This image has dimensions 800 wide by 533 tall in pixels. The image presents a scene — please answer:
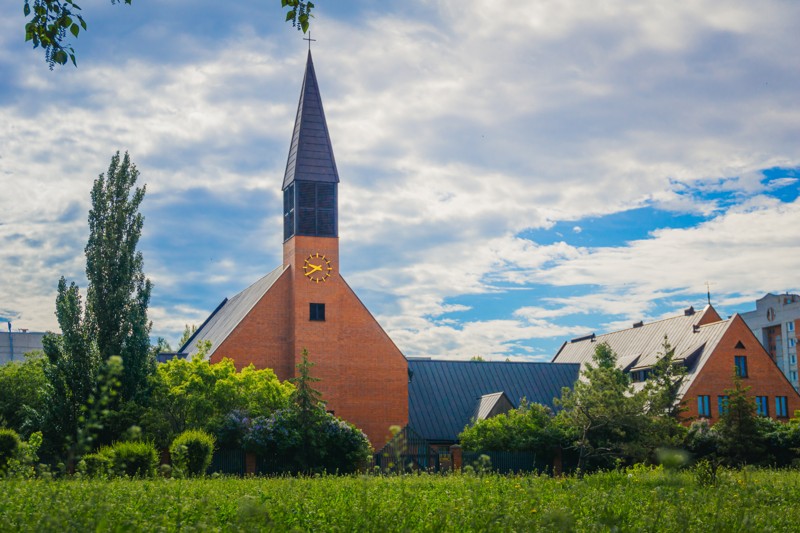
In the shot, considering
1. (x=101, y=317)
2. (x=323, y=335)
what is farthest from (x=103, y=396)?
(x=323, y=335)

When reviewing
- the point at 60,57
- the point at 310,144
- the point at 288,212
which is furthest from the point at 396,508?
Answer: the point at 288,212

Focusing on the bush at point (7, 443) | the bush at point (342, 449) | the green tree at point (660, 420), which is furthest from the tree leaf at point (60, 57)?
the green tree at point (660, 420)

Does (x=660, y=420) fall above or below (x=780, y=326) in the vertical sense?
below

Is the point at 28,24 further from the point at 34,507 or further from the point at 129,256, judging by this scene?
the point at 129,256

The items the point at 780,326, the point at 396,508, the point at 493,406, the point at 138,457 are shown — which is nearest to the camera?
the point at 396,508

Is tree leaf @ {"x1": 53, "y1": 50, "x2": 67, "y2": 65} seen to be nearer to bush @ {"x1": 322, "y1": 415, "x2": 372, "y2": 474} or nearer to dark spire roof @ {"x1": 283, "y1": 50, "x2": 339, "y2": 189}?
bush @ {"x1": 322, "y1": 415, "x2": 372, "y2": 474}

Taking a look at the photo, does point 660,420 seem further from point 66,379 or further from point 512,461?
point 66,379

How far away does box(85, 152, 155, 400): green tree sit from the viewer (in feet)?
112

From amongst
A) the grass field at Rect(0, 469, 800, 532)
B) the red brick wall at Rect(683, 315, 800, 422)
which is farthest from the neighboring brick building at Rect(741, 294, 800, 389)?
the grass field at Rect(0, 469, 800, 532)

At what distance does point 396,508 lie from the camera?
11.4m

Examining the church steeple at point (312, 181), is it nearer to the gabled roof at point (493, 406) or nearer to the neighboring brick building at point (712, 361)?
the gabled roof at point (493, 406)

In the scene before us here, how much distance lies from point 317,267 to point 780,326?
8837cm

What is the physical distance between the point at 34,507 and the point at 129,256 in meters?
25.1

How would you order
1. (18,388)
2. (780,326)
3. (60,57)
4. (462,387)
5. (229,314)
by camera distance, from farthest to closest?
1. (780,326)
2. (229,314)
3. (462,387)
4. (18,388)
5. (60,57)
